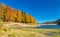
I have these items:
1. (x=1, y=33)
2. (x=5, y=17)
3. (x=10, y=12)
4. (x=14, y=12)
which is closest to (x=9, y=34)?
(x=1, y=33)

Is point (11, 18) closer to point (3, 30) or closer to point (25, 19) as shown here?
point (25, 19)

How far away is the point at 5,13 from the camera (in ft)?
298

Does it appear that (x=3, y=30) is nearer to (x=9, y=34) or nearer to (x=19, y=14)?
(x=9, y=34)

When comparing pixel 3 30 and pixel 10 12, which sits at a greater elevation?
pixel 10 12

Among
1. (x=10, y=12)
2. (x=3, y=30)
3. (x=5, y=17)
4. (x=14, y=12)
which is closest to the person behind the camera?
(x=3, y=30)

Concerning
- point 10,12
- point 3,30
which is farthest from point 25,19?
point 3,30

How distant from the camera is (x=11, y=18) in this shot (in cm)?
9312

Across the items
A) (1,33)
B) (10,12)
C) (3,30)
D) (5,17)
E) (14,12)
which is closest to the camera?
(1,33)

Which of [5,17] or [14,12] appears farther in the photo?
[14,12]

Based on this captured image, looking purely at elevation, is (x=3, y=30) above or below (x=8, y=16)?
below

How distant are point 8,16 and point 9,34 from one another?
7485 centimetres

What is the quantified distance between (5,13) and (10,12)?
5.41 meters

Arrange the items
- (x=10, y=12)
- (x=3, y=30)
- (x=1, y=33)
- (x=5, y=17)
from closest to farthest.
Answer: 1. (x=1, y=33)
2. (x=3, y=30)
3. (x=5, y=17)
4. (x=10, y=12)

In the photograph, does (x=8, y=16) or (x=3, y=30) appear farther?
(x=8, y=16)
